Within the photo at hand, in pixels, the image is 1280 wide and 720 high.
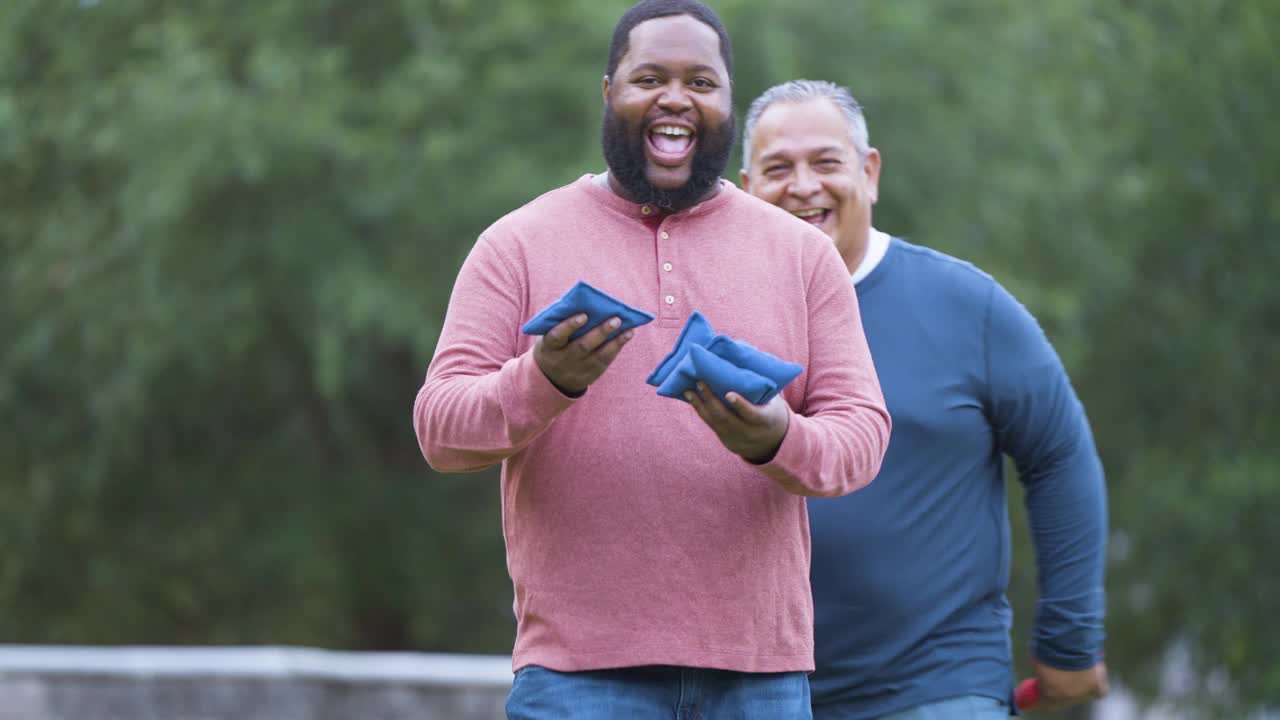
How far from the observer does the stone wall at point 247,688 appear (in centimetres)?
828

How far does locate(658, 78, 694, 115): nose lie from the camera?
8.70ft

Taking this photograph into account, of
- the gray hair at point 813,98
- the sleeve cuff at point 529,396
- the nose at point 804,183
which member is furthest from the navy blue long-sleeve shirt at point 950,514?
the sleeve cuff at point 529,396

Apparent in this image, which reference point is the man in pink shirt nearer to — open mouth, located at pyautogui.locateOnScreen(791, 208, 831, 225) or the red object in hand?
open mouth, located at pyautogui.locateOnScreen(791, 208, 831, 225)

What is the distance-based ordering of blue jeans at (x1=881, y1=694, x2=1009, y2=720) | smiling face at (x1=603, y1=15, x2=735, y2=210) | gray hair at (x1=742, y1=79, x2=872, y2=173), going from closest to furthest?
smiling face at (x1=603, y1=15, x2=735, y2=210) → blue jeans at (x1=881, y1=694, x2=1009, y2=720) → gray hair at (x1=742, y1=79, x2=872, y2=173)

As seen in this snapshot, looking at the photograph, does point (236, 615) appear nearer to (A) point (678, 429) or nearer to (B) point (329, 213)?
(B) point (329, 213)

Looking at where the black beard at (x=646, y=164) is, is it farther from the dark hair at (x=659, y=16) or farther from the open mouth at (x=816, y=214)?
the open mouth at (x=816, y=214)

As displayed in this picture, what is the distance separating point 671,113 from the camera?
2.67 m

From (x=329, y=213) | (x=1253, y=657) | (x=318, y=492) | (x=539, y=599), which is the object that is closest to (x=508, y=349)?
(x=539, y=599)

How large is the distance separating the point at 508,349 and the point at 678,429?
28 cm

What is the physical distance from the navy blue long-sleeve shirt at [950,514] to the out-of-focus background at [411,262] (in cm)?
703

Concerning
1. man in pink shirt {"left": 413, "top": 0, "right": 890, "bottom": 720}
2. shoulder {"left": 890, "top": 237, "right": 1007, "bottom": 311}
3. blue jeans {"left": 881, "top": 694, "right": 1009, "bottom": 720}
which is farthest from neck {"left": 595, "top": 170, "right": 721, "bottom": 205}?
blue jeans {"left": 881, "top": 694, "right": 1009, "bottom": 720}

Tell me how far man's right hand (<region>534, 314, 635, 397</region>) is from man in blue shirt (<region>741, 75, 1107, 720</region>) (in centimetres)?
151

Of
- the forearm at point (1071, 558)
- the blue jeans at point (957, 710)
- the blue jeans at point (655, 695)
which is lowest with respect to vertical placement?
the blue jeans at point (957, 710)

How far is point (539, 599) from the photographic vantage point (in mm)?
2590
